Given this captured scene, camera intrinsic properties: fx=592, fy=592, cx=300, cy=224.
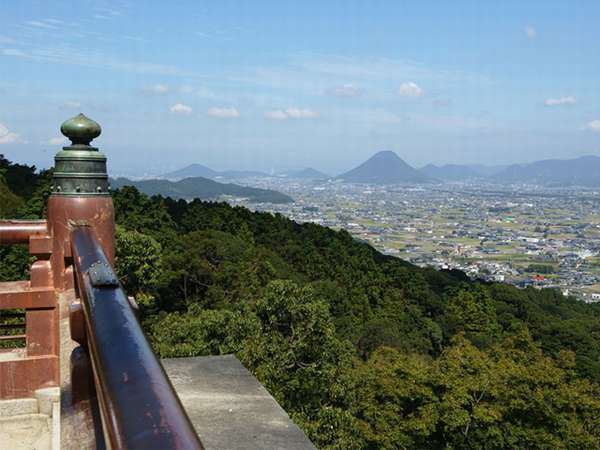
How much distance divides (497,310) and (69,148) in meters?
41.9

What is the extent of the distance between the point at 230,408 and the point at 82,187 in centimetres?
129

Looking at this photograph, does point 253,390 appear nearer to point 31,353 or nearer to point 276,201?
point 31,353

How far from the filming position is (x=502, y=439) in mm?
15891

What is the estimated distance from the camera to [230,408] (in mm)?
2967

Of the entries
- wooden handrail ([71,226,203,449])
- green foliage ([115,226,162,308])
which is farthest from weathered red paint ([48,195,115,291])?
green foliage ([115,226,162,308])

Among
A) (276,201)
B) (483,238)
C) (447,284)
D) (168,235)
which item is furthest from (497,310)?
(276,201)

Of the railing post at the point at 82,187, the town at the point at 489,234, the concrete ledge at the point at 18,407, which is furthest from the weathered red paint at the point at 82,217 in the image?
the town at the point at 489,234

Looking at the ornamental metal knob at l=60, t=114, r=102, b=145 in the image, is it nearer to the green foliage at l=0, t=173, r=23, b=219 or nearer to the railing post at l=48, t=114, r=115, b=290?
the railing post at l=48, t=114, r=115, b=290

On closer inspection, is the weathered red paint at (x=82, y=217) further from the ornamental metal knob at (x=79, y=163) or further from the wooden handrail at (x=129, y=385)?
the wooden handrail at (x=129, y=385)

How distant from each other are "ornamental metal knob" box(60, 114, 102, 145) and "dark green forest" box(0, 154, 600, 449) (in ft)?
28.5

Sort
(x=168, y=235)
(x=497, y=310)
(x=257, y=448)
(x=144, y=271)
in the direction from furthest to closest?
(x=497, y=310) < (x=168, y=235) < (x=144, y=271) < (x=257, y=448)

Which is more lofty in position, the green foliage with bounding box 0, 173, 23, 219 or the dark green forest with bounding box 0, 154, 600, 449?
the green foliage with bounding box 0, 173, 23, 219

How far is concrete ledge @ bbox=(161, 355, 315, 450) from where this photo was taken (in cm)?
261

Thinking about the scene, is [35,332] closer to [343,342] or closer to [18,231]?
[18,231]
